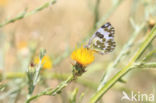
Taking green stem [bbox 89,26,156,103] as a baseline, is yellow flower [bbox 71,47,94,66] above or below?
above

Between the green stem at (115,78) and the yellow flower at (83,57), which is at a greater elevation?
the yellow flower at (83,57)

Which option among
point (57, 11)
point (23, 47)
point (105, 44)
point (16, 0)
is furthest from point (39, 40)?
point (16, 0)

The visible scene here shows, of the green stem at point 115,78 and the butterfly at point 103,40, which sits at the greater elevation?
the butterfly at point 103,40

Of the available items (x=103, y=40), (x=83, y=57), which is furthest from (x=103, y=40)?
(x=83, y=57)

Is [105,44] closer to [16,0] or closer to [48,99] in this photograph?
[48,99]

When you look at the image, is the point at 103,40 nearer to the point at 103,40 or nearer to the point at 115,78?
the point at 103,40

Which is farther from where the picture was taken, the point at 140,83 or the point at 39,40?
the point at 140,83

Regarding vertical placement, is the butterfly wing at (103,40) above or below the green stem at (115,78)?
above
